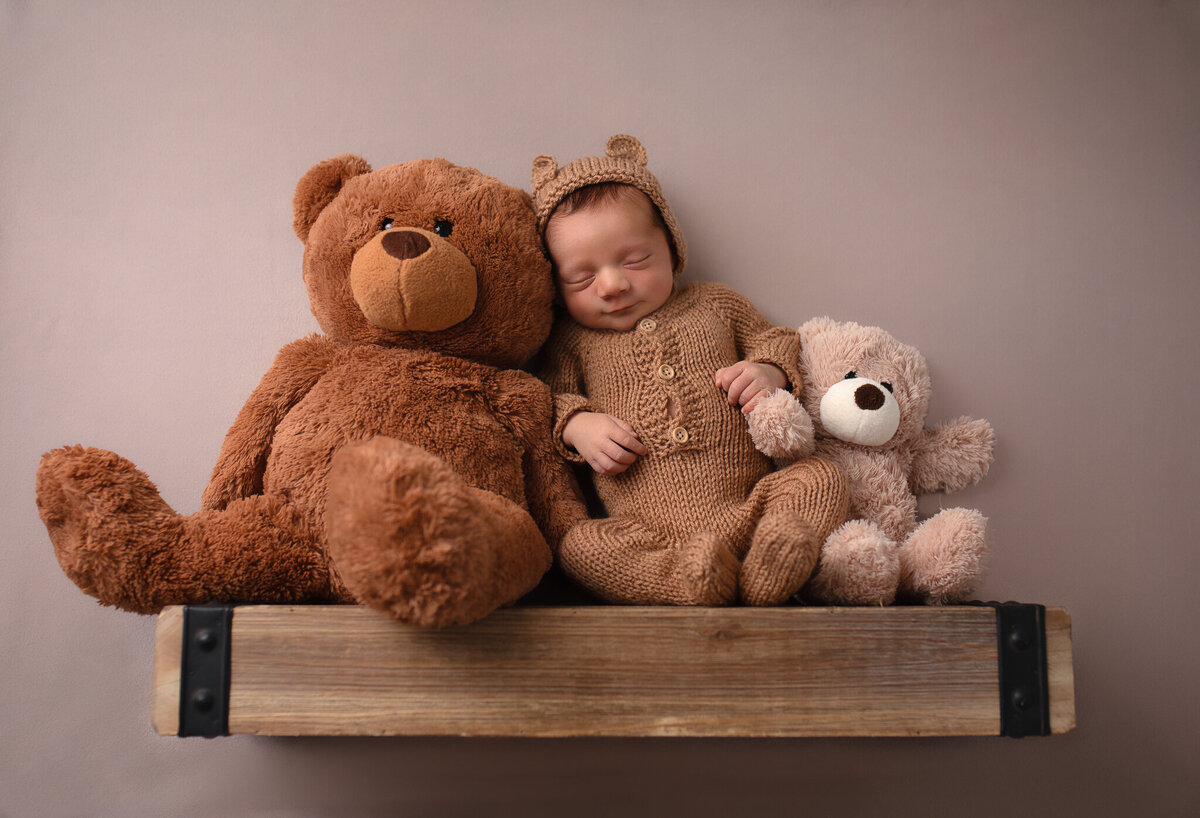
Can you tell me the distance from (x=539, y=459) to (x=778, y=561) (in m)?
0.29

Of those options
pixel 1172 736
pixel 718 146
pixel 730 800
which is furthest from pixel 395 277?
pixel 1172 736

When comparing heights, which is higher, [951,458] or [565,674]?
[951,458]

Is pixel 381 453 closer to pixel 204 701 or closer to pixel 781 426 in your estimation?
pixel 204 701

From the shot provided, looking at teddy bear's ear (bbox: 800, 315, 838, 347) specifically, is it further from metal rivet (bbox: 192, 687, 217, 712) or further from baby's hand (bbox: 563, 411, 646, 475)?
metal rivet (bbox: 192, 687, 217, 712)

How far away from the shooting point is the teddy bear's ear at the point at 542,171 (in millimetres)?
886

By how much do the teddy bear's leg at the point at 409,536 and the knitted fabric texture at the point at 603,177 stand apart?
0.39m

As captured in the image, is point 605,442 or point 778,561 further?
point 605,442

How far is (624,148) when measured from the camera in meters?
0.91

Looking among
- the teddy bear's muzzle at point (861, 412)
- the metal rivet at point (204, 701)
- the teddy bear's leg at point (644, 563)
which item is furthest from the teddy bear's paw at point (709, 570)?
the metal rivet at point (204, 701)

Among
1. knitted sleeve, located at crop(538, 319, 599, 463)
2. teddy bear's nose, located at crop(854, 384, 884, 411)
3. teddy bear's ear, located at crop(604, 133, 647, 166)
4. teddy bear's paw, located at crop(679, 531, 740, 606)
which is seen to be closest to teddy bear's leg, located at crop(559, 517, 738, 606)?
teddy bear's paw, located at crop(679, 531, 740, 606)

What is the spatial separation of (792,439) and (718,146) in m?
0.47

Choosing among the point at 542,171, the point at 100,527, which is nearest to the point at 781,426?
the point at 542,171

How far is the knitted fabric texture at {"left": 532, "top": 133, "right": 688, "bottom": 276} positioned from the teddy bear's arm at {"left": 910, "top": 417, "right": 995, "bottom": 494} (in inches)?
15.3

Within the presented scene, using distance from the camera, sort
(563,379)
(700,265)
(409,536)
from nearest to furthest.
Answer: (409,536)
(563,379)
(700,265)
